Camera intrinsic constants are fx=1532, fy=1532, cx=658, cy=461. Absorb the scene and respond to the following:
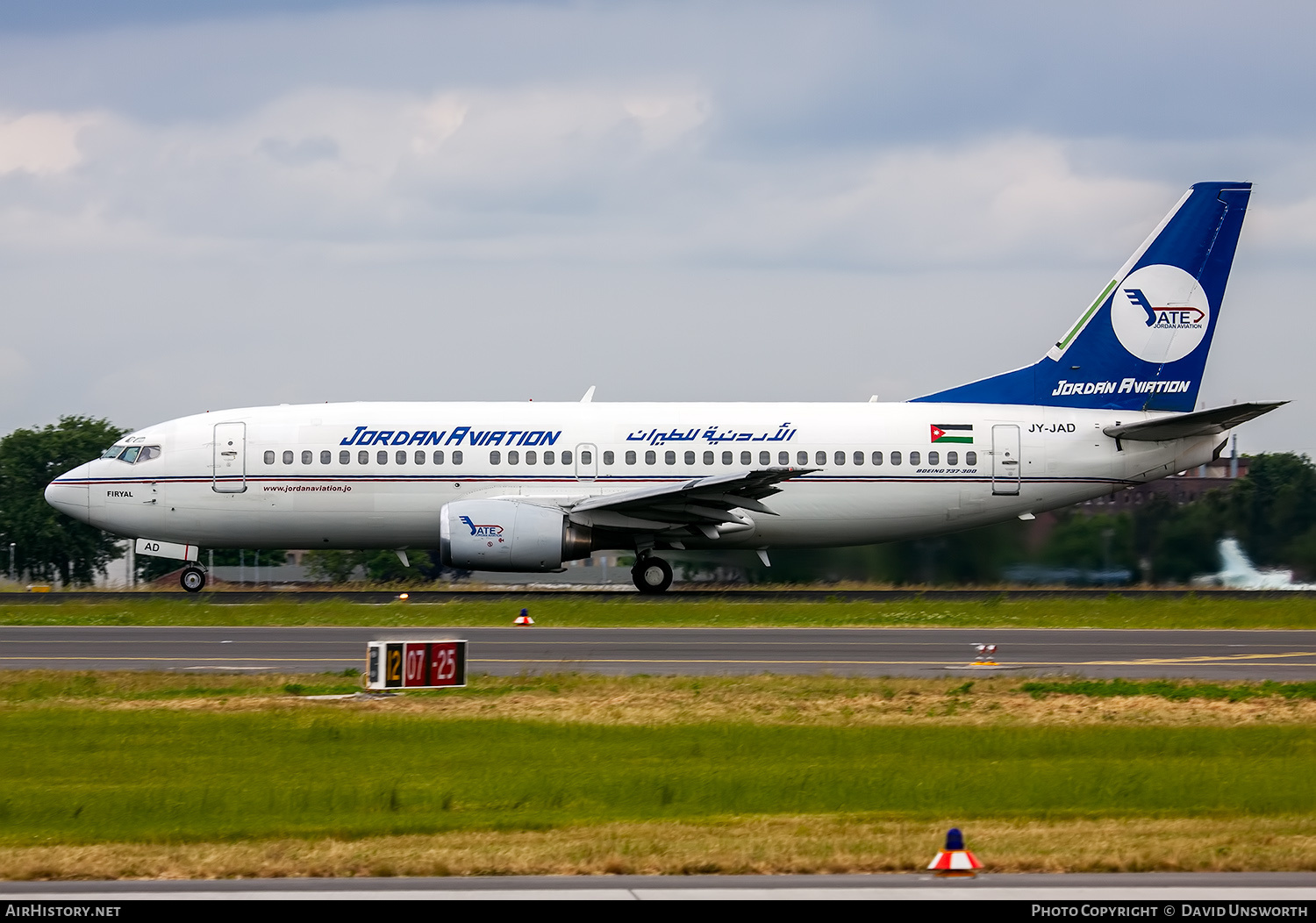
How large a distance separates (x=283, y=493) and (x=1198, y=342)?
2250 centimetres

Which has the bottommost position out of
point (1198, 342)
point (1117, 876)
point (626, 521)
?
point (1117, 876)

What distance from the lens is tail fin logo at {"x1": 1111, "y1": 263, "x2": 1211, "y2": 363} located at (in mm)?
37469

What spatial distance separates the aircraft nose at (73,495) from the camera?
122ft

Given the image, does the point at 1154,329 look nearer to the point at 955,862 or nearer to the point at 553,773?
the point at 553,773

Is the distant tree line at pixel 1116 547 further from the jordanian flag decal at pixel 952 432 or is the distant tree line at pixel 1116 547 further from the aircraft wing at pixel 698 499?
the aircraft wing at pixel 698 499

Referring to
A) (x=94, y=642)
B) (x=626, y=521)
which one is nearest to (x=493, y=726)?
(x=94, y=642)

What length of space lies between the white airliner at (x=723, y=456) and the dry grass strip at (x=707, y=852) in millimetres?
23609

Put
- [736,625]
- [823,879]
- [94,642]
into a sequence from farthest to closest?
[736,625], [94,642], [823,879]

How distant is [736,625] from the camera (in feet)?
95.1

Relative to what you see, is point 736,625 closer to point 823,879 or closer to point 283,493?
point 283,493

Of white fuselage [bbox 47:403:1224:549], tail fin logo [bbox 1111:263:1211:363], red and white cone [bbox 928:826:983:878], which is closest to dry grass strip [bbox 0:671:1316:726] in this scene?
red and white cone [bbox 928:826:983:878]

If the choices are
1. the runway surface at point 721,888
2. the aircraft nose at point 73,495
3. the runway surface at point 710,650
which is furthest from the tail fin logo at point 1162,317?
the runway surface at point 721,888

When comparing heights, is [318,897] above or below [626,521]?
below
